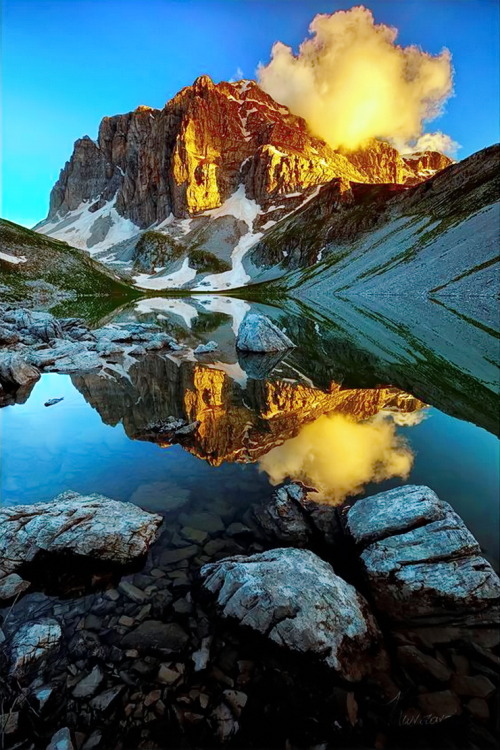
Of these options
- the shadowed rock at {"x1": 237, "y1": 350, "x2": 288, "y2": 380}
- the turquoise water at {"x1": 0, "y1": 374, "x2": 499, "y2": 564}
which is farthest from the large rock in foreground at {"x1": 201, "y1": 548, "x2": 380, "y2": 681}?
the shadowed rock at {"x1": 237, "y1": 350, "x2": 288, "y2": 380}

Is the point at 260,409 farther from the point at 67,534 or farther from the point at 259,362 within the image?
the point at 67,534

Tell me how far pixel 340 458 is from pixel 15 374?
25308 millimetres

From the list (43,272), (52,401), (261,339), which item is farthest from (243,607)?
(43,272)

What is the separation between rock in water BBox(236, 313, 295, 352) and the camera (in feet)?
123

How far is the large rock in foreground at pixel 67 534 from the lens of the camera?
376 inches

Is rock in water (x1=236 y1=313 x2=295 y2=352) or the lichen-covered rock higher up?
rock in water (x1=236 y1=313 x2=295 y2=352)

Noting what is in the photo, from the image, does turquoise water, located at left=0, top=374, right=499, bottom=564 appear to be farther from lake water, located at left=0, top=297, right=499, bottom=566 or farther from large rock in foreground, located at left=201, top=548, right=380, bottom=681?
large rock in foreground, located at left=201, top=548, right=380, bottom=681

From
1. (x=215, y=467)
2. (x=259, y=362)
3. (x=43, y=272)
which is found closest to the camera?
(x=215, y=467)

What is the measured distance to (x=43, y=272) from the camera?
109 meters

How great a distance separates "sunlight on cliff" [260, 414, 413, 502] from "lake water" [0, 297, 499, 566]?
69 mm

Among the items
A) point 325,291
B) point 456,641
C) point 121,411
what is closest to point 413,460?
point 456,641

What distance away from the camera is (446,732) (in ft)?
19.8

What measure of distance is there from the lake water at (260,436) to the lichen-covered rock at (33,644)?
4.75 m

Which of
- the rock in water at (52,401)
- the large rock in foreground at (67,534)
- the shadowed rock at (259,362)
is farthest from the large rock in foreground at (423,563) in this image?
the rock in water at (52,401)
